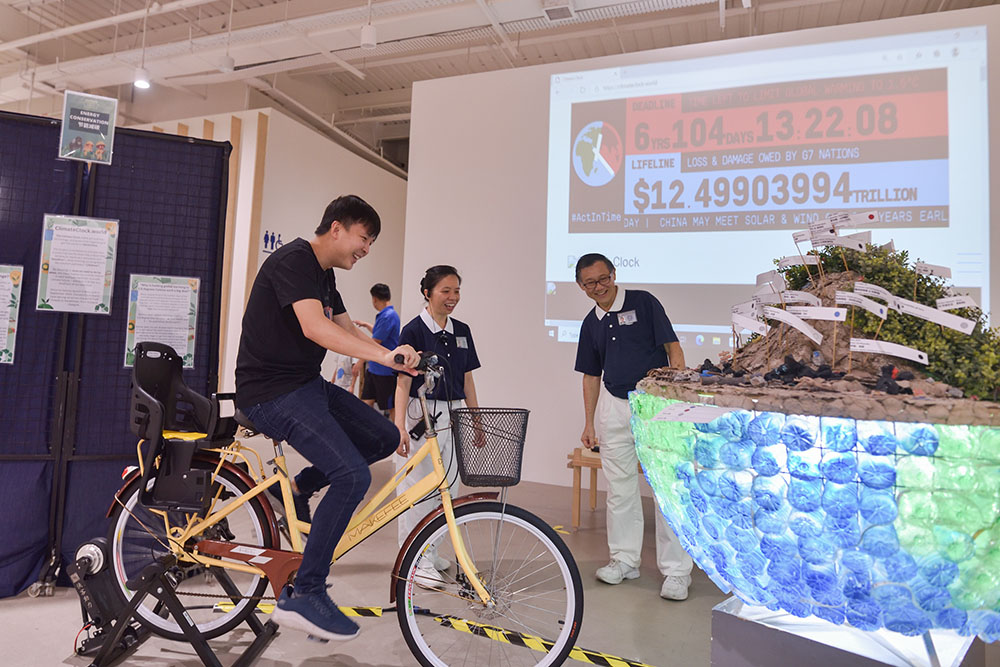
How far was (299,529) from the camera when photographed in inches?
81.0

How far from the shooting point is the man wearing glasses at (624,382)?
2.80m

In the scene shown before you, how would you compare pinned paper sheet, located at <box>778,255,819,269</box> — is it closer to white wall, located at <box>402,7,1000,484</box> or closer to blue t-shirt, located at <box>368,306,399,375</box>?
white wall, located at <box>402,7,1000,484</box>

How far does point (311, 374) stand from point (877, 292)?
1.58 m

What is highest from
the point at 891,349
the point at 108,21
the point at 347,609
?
the point at 108,21

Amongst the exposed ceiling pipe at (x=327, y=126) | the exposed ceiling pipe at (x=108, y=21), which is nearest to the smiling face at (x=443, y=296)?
the exposed ceiling pipe at (x=108, y=21)

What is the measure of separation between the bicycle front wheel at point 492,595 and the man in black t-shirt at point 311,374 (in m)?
0.22

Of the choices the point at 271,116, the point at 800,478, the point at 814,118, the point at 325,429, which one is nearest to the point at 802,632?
the point at 800,478

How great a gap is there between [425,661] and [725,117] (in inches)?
163

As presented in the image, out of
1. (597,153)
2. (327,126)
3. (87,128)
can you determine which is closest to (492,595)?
(87,128)

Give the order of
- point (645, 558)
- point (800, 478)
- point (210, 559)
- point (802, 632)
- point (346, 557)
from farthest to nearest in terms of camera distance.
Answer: point (645, 558), point (346, 557), point (210, 559), point (802, 632), point (800, 478)

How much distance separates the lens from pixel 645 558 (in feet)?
10.8

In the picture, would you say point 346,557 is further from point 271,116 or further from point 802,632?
point 271,116

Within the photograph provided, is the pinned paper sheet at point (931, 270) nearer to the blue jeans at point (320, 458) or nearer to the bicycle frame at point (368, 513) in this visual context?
the bicycle frame at point (368, 513)

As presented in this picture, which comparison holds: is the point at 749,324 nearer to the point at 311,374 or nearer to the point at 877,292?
the point at 877,292
